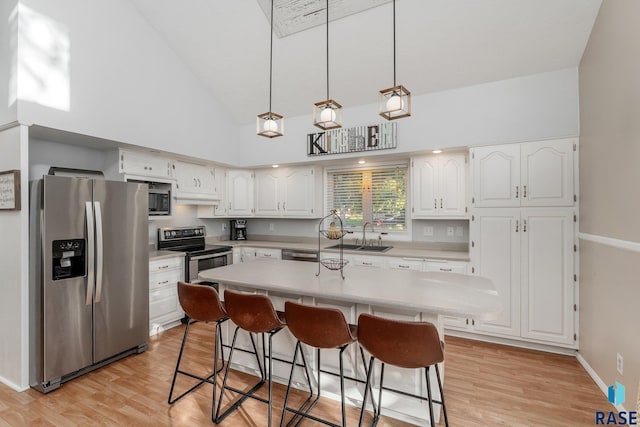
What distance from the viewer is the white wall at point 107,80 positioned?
8.21 feet

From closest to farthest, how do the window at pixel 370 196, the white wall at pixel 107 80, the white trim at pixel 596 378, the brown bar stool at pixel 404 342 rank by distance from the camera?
the brown bar stool at pixel 404 342, the white trim at pixel 596 378, the white wall at pixel 107 80, the window at pixel 370 196

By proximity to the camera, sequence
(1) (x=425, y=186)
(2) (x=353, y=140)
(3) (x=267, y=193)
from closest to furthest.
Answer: (1) (x=425, y=186) → (2) (x=353, y=140) → (3) (x=267, y=193)

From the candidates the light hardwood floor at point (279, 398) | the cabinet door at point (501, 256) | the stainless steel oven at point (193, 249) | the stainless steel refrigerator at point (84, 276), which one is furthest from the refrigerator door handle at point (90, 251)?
the cabinet door at point (501, 256)

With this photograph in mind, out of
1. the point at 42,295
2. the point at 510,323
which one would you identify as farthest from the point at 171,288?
the point at 510,323

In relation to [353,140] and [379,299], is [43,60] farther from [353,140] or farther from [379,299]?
[379,299]

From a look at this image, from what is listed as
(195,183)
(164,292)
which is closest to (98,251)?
(164,292)

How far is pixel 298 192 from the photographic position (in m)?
4.71

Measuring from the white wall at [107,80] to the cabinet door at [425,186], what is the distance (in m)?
2.90

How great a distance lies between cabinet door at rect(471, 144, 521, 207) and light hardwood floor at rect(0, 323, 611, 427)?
1.59 meters

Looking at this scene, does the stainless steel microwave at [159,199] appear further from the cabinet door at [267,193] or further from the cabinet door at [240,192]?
the cabinet door at [267,193]

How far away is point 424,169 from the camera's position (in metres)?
3.79

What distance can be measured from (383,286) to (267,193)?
3291 millimetres

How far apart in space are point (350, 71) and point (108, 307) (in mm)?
3557

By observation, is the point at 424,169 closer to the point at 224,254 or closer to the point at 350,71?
the point at 350,71
